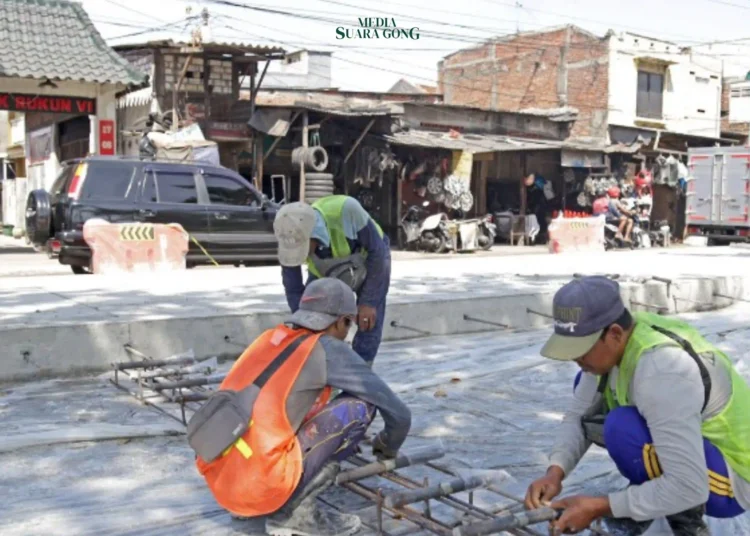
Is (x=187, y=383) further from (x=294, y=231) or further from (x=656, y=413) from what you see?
(x=656, y=413)

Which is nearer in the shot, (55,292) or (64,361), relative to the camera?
(64,361)

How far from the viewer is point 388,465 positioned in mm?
3529

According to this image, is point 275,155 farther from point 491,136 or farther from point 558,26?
point 558,26

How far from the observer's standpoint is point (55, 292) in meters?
8.44

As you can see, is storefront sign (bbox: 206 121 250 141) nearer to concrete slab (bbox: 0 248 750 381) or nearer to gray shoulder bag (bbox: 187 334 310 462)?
concrete slab (bbox: 0 248 750 381)

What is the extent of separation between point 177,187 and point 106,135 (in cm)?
503

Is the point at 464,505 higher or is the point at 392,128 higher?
the point at 392,128

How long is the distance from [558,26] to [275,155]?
49.5 ft

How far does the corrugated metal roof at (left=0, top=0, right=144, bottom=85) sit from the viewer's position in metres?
15.6

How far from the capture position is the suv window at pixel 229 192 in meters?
12.6

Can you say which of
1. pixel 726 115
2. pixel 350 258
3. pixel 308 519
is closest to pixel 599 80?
pixel 726 115

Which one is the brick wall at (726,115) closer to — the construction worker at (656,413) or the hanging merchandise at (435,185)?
the hanging merchandise at (435,185)

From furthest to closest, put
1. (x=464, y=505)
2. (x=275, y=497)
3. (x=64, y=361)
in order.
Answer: (x=64, y=361) < (x=464, y=505) < (x=275, y=497)

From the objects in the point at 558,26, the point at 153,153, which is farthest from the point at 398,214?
the point at 558,26
